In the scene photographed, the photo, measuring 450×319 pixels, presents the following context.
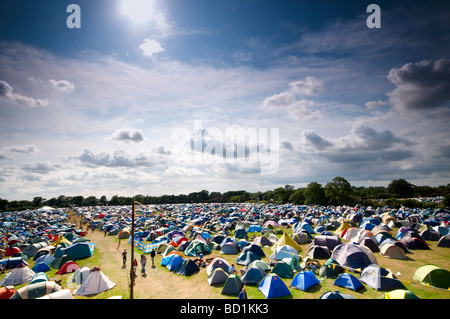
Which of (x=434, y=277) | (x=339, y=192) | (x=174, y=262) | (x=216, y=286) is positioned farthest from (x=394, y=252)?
(x=339, y=192)

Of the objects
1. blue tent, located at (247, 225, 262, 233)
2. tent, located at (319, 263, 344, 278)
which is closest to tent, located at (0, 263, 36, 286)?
tent, located at (319, 263, 344, 278)

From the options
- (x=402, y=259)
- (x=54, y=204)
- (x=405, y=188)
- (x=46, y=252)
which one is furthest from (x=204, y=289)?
(x=54, y=204)

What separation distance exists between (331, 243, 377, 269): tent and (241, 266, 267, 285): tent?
6000 mm

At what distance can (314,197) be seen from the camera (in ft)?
211

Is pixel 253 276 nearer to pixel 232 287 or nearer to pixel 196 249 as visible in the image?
pixel 232 287

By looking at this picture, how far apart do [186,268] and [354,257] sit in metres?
11.5

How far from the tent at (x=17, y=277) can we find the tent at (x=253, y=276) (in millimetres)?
15430

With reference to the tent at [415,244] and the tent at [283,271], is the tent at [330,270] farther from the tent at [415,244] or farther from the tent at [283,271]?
the tent at [415,244]

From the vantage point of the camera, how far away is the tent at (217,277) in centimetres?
1333

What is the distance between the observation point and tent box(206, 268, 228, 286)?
13329 mm
